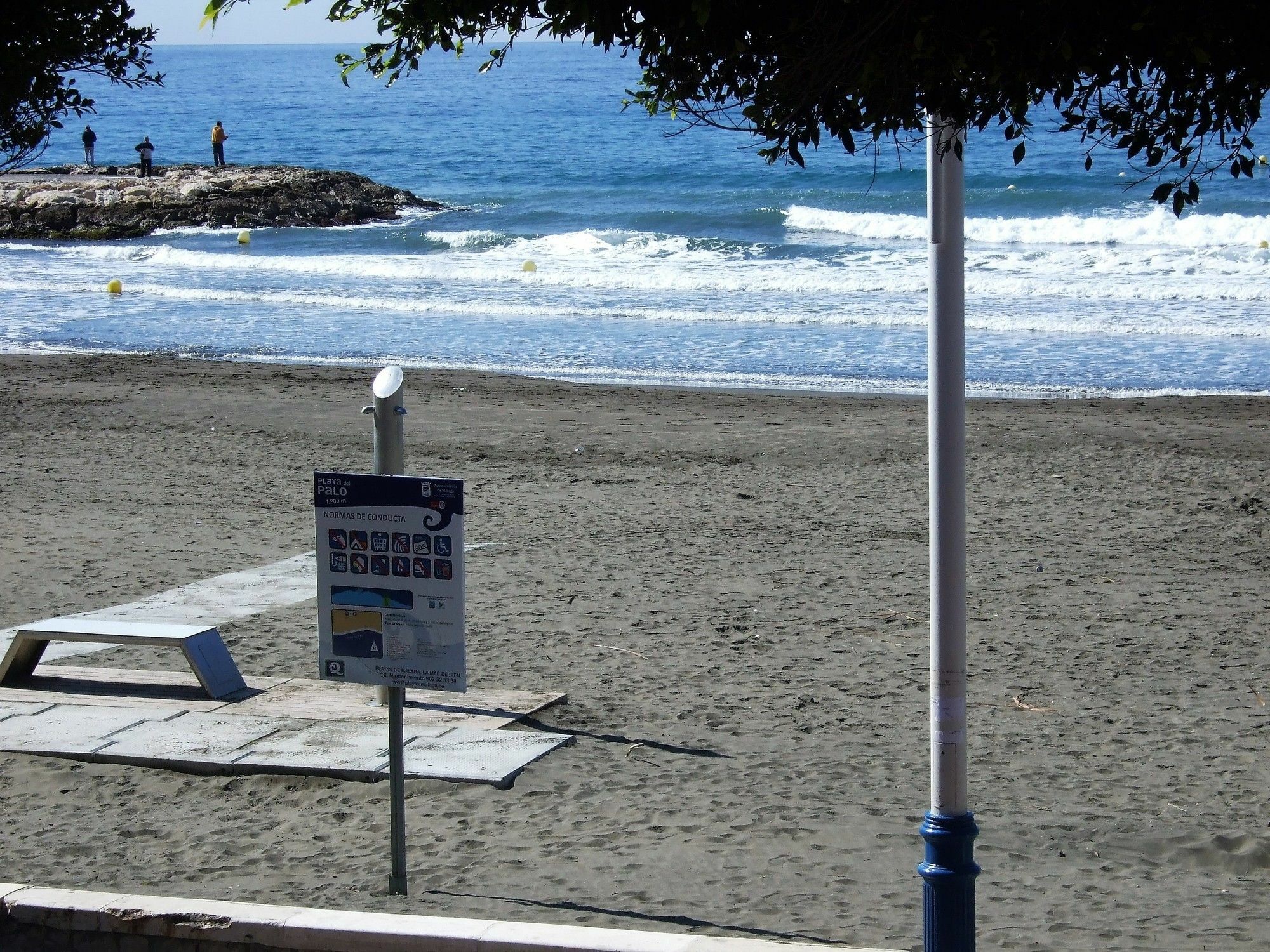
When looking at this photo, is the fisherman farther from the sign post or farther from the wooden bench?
the sign post

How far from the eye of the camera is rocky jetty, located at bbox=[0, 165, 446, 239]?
3928 cm

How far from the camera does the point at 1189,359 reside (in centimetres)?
1838

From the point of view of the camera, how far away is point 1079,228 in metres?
34.2

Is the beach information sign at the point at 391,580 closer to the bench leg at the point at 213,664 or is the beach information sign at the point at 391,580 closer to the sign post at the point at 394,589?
the sign post at the point at 394,589

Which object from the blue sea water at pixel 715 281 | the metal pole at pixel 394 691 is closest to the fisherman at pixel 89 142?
the blue sea water at pixel 715 281

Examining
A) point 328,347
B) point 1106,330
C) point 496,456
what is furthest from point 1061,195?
point 496,456

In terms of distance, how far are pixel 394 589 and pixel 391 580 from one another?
1.4 inches

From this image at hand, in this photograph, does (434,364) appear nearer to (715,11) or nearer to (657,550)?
(657,550)

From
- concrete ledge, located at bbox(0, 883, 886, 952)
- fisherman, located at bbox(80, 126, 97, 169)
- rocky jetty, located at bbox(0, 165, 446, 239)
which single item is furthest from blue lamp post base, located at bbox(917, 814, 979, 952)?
fisherman, located at bbox(80, 126, 97, 169)

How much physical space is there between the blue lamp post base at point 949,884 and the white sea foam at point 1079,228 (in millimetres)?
28817

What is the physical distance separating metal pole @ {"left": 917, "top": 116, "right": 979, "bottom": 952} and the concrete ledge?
309 mm

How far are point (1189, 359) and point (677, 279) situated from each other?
432 inches

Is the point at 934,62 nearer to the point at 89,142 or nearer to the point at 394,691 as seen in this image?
the point at 394,691

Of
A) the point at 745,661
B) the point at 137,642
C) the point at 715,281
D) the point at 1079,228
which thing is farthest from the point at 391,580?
the point at 1079,228
